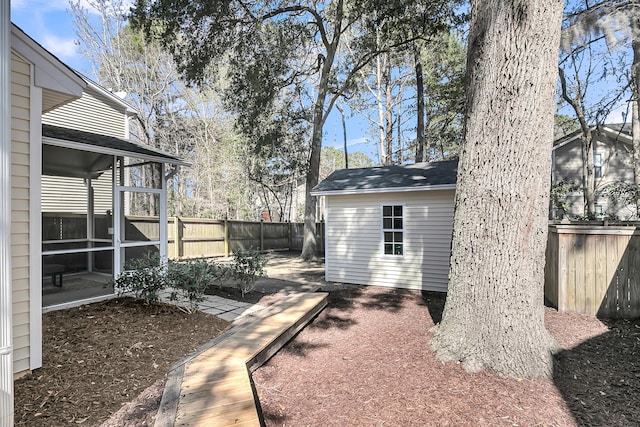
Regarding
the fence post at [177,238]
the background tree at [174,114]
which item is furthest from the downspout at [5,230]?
the background tree at [174,114]

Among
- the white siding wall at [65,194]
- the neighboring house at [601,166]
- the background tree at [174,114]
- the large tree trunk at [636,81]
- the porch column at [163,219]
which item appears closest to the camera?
the porch column at [163,219]

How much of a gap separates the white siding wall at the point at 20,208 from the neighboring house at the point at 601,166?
19.2m

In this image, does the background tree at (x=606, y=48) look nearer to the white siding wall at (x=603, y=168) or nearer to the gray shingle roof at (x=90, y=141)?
the white siding wall at (x=603, y=168)

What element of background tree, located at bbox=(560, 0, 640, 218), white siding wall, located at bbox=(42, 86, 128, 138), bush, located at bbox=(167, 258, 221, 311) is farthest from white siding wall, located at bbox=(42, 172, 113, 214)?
background tree, located at bbox=(560, 0, 640, 218)

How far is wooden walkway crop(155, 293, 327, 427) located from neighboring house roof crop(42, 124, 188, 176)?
3748mm

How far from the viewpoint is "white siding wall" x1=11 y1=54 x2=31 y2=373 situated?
308 cm

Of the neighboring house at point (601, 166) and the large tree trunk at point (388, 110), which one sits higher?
the large tree trunk at point (388, 110)

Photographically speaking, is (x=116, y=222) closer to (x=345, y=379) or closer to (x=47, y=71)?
(x=47, y=71)

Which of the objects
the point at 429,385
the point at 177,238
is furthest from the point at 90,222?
the point at 429,385

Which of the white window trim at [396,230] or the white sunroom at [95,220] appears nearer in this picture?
the white sunroom at [95,220]

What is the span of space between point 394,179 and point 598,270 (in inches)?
163

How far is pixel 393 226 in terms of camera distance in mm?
7578

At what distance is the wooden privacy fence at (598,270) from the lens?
180 inches

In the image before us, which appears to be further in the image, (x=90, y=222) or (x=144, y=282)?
(x=90, y=222)
